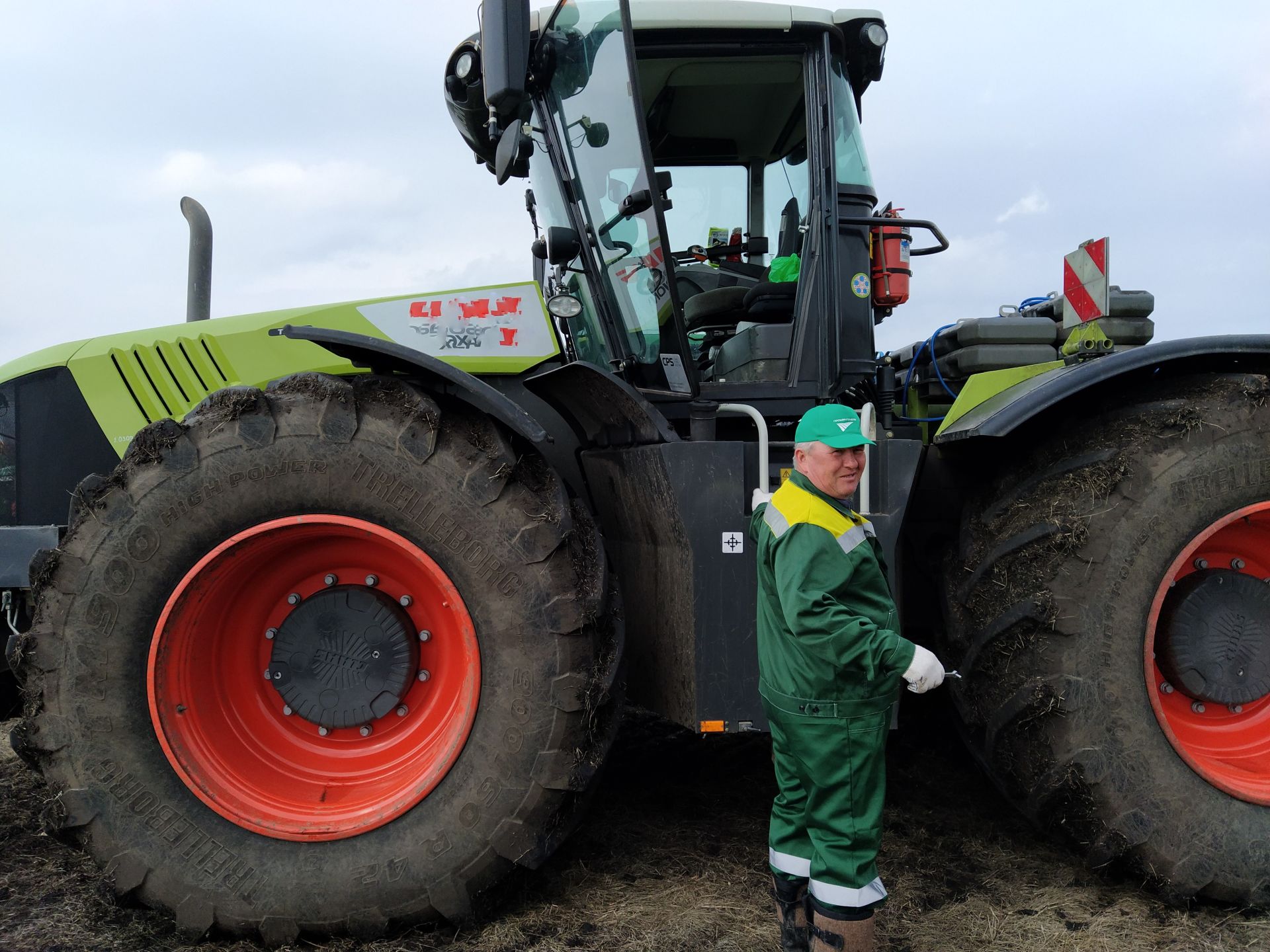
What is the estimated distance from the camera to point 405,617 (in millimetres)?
2803

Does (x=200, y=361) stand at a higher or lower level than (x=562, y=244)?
lower

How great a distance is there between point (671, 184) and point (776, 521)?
1.57 metres

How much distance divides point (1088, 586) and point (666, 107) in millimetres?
2285

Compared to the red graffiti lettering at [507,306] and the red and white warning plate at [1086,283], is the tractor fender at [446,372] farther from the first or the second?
the red and white warning plate at [1086,283]

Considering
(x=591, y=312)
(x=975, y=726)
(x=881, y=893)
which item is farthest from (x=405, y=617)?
(x=975, y=726)

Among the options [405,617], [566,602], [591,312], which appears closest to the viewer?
[566,602]

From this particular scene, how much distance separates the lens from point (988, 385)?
313 centimetres

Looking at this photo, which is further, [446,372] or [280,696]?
[280,696]

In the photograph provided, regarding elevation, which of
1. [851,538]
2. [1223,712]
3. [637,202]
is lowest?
[1223,712]

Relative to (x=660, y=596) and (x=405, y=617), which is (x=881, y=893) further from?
(x=405, y=617)

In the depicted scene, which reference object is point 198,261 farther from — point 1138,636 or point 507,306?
point 1138,636

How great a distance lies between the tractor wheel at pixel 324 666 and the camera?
→ 256 cm

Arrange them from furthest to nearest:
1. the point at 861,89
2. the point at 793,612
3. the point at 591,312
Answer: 1. the point at 861,89
2. the point at 591,312
3. the point at 793,612

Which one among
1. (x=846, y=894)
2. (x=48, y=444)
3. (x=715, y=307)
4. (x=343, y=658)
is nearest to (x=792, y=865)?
(x=846, y=894)
